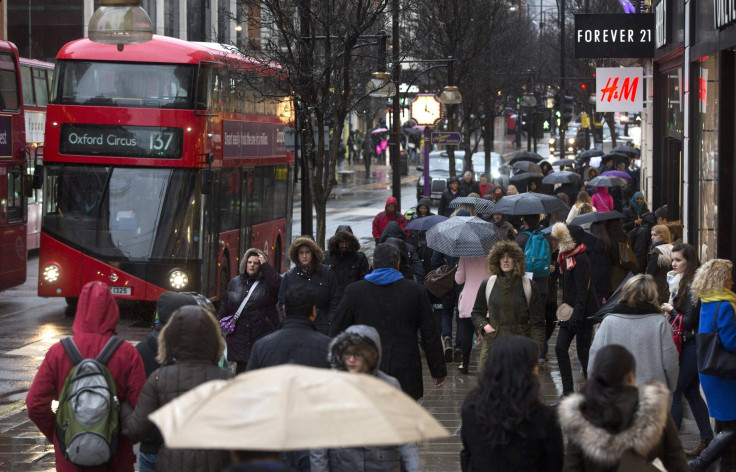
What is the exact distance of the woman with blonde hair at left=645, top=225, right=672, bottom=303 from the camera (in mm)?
11547

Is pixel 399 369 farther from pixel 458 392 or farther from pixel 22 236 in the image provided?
pixel 22 236

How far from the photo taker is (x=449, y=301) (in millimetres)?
14195

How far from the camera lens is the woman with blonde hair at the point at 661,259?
11.5 metres

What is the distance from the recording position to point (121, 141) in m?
17.6

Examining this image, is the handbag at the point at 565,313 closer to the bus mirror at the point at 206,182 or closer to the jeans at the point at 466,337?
the jeans at the point at 466,337

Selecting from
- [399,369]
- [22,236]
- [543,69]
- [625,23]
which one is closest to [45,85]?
[22,236]

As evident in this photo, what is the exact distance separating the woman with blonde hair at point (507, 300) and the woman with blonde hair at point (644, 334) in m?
2.36

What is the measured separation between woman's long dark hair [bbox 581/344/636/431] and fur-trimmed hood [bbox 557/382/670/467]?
0.04 meters

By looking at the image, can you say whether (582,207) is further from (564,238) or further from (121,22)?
(121,22)

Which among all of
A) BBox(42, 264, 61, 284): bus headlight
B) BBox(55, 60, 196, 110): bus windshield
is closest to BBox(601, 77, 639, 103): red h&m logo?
BBox(55, 60, 196, 110): bus windshield

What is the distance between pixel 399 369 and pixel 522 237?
18.3 ft

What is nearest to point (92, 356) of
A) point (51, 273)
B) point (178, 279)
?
point (178, 279)

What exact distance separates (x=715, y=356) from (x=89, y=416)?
14.2 ft

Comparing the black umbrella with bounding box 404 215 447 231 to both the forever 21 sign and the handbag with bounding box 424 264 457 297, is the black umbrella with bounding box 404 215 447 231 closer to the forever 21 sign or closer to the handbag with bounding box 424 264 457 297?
the handbag with bounding box 424 264 457 297
